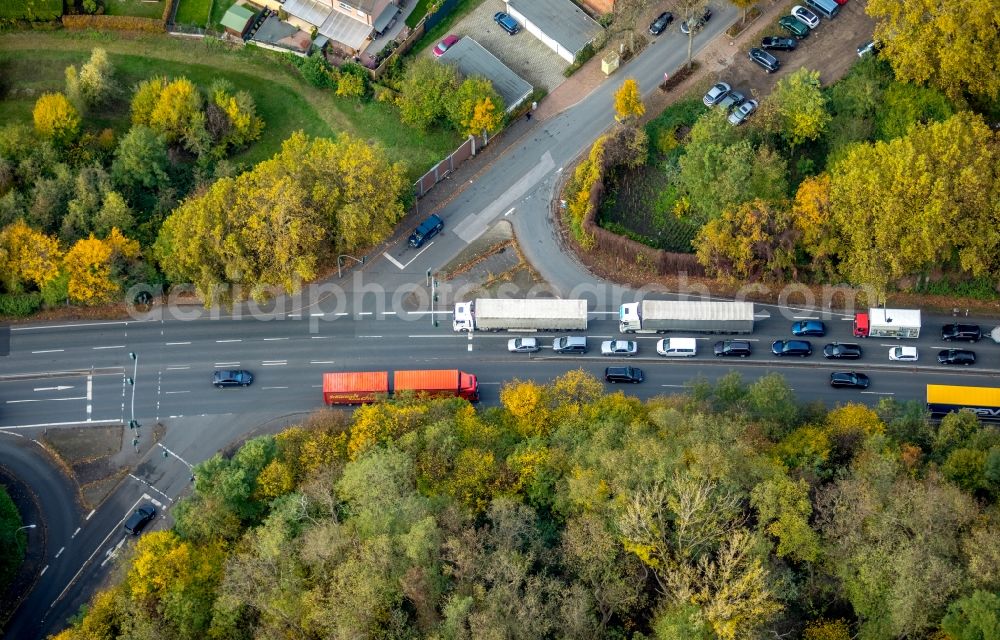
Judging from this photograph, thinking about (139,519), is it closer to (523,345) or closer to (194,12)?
(523,345)

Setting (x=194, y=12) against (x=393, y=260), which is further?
(x=194, y=12)

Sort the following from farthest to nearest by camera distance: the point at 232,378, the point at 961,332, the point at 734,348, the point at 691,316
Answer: the point at 232,378 → the point at 691,316 → the point at 734,348 → the point at 961,332

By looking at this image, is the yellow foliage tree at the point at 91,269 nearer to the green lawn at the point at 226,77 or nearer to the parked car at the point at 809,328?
the green lawn at the point at 226,77

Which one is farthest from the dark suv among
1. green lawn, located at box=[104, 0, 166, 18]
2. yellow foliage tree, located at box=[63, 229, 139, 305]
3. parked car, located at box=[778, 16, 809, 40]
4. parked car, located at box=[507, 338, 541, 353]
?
parked car, located at box=[778, 16, 809, 40]

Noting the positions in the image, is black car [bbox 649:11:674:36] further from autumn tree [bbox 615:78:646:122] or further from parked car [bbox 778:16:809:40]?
parked car [bbox 778:16:809:40]

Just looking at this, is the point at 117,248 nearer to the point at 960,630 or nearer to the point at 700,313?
the point at 700,313

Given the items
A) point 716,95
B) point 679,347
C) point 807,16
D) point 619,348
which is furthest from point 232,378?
point 807,16
